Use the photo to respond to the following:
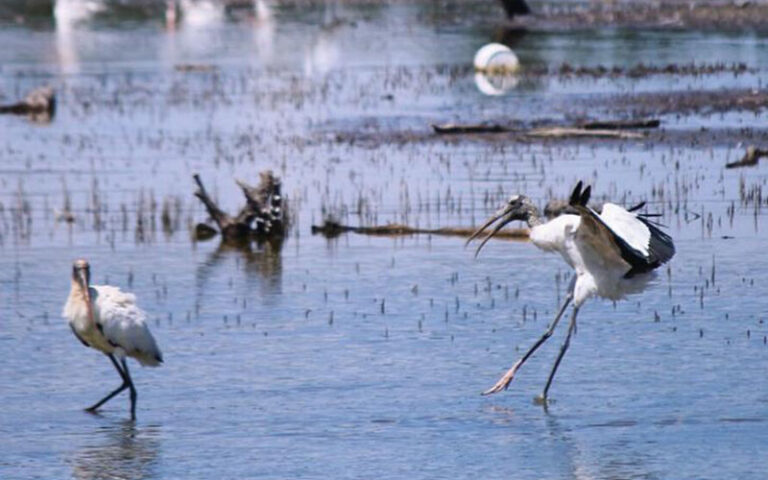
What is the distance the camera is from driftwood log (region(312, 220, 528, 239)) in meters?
17.7

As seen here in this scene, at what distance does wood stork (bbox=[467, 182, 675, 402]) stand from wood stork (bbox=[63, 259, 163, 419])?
2.32 metres

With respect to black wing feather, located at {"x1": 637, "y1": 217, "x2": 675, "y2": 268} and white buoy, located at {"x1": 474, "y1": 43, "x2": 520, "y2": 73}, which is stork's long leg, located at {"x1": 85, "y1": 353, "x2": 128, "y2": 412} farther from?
white buoy, located at {"x1": 474, "y1": 43, "x2": 520, "y2": 73}

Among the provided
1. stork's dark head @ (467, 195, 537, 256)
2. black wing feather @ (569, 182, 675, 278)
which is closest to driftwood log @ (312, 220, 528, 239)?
stork's dark head @ (467, 195, 537, 256)

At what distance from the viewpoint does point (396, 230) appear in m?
18.1

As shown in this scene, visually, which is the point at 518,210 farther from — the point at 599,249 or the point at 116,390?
the point at 116,390

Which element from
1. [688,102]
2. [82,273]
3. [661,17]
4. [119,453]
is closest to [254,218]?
[82,273]

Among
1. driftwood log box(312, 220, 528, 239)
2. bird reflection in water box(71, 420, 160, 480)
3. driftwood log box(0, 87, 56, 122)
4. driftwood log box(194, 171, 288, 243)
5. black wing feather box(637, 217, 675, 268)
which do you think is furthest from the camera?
driftwood log box(0, 87, 56, 122)

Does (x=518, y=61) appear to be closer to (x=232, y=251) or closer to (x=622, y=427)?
(x=232, y=251)

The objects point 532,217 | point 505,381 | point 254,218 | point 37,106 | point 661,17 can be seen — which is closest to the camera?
point 505,381

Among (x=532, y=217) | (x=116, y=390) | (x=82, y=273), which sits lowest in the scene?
→ (x=116, y=390)

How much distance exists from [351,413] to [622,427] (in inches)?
68.4

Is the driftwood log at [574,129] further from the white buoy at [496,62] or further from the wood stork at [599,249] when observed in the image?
the wood stork at [599,249]

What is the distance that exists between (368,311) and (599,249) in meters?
3.54

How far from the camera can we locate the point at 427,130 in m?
27.2
